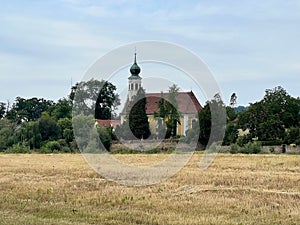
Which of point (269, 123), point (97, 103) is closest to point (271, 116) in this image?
point (269, 123)

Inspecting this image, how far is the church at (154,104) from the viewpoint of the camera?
91.7 feet

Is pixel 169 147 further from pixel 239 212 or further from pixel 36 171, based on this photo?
pixel 239 212

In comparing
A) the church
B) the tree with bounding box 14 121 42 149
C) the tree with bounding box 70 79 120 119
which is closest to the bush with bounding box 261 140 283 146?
the church

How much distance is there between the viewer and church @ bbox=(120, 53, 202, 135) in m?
28.0

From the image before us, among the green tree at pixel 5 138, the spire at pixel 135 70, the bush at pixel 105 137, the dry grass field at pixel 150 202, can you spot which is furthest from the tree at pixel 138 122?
the green tree at pixel 5 138

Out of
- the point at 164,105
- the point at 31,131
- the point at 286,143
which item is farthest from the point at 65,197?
the point at 31,131

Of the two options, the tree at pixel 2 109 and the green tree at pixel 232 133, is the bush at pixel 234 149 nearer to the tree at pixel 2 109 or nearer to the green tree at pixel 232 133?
the green tree at pixel 232 133

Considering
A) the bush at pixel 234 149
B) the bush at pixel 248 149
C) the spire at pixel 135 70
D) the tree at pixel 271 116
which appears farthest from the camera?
the tree at pixel 271 116

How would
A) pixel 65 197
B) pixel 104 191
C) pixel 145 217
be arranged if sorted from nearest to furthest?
pixel 145 217 < pixel 65 197 < pixel 104 191

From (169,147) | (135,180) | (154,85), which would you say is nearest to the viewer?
(135,180)

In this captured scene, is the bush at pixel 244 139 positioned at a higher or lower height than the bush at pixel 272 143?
higher

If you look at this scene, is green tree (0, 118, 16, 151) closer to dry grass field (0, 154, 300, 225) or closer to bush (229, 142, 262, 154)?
bush (229, 142, 262, 154)

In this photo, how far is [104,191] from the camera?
1922cm

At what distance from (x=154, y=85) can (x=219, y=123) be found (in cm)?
1284
